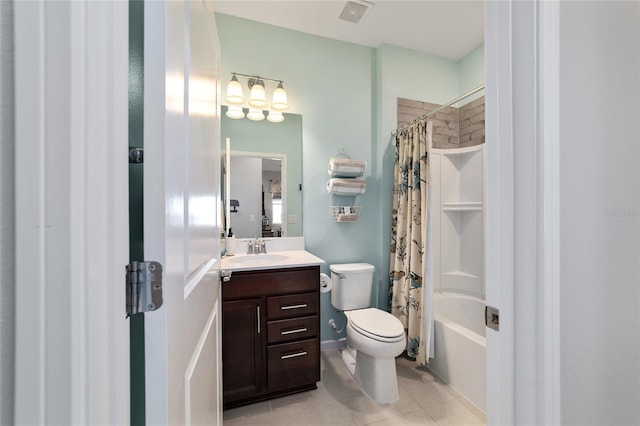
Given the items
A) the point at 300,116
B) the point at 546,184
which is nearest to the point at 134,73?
the point at 546,184

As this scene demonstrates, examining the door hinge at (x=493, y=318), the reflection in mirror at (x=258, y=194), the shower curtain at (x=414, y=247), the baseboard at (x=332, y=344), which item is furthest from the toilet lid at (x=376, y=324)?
the door hinge at (x=493, y=318)

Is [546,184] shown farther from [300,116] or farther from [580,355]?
[300,116]

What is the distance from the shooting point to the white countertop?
1.59 metres

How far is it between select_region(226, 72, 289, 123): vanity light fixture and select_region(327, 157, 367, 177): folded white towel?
1.95 ft

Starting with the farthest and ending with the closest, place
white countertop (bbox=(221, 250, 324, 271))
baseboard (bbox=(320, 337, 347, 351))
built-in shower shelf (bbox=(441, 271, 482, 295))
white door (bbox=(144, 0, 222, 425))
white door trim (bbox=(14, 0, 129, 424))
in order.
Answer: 1. built-in shower shelf (bbox=(441, 271, 482, 295))
2. baseboard (bbox=(320, 337, 347, 351))
3. white countertop (bbox=(221, 250, 324, 271))
4. white door (bbox=(144, 0, 222, 425))
5. white door trim (bbox=(14, 0, 129, 424))

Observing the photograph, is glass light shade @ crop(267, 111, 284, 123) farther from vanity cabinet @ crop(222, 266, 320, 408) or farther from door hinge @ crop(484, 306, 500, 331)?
door hinge @ crop(484, 306, 500, 331)

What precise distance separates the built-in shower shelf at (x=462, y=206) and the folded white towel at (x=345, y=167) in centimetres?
95

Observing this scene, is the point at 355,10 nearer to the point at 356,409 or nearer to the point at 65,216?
the point at 65,216

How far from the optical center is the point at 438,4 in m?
1.92

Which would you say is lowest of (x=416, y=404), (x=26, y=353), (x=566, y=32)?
(x=416, y=404)

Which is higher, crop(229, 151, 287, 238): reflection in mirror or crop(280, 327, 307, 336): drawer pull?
Answer: crop(229, 151, 287, 238): reflection in mirror

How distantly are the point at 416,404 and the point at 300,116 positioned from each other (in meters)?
2.31

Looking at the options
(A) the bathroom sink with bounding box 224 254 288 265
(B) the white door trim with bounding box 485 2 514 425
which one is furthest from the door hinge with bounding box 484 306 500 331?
(A) the bathroom sink with bounding box 224 254 288 265

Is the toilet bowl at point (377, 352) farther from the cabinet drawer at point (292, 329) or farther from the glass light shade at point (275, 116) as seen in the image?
the glass light shade at point (275, 116)
